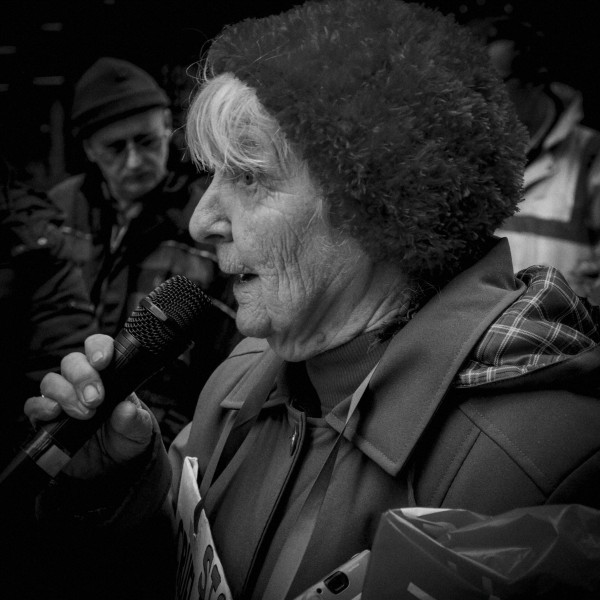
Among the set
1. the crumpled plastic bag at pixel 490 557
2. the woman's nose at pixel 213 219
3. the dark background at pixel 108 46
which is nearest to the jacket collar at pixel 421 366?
the crumpled plastic bag at pixel 490 557

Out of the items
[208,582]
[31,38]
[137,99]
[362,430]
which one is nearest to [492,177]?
[362,430]

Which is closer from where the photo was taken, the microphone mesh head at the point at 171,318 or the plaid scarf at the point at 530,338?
the plaid scarf at the point at 530,338

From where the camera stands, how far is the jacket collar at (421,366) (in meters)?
1.15

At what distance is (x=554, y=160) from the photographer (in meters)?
2.45

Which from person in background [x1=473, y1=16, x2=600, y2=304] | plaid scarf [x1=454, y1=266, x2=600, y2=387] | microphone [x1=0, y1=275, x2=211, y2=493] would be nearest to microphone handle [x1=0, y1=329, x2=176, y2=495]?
microphone [x1=0, y1=275, x2=211, y2=493]

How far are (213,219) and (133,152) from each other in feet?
3.85

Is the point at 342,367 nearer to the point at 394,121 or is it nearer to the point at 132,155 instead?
the point at 394,121

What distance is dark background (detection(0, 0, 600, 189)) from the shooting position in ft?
7.13

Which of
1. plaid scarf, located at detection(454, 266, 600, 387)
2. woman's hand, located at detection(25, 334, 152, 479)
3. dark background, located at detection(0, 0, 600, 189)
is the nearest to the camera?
plaid scarf, located at detection(454, 266, 600, 387)

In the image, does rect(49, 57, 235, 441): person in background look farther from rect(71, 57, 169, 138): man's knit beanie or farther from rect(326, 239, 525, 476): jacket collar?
rect(326, 239, 525, 476): jacket collar

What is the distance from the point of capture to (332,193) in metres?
1.20

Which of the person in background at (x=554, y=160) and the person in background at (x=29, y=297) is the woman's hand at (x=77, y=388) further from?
the person in background at (x=554, y=160)

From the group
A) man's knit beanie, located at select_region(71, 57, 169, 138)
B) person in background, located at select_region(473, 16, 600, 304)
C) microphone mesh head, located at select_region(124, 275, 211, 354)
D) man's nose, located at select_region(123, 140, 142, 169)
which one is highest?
man's knit beanie, located at select_region(71, 57, 169, 138)

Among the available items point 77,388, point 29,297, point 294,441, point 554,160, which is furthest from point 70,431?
point 554,160
